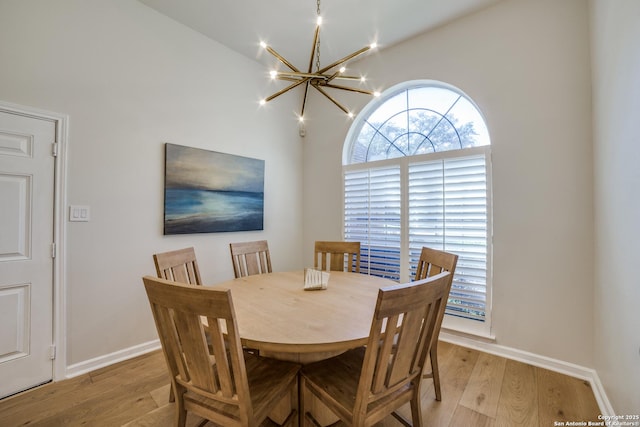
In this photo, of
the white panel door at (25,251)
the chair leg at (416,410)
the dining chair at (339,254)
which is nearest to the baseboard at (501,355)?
the white panel door at (25,251)

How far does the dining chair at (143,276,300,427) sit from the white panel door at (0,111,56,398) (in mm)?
1573

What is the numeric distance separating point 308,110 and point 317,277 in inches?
109

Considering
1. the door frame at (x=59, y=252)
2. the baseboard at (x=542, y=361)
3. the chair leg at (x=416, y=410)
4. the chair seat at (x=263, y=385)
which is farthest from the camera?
the door frame at (x=59, y=252)

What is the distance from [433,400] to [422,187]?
1824 mm

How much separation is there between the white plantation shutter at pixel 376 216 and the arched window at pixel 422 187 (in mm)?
11

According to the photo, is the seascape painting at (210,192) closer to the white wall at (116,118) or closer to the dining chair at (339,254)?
the white wall at (116,118)

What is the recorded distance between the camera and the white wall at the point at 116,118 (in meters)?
1.97

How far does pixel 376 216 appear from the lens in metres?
3.13

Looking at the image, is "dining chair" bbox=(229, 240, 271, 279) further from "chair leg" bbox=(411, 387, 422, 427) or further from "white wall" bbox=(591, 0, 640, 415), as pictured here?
"white wall" bbox=(591, 0, 640, 415)

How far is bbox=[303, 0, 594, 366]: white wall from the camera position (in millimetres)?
2047

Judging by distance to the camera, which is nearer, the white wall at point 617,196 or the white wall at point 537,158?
the white wall at point 617,196

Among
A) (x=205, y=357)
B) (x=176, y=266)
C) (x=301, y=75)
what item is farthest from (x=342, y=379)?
(x=301, y=75)

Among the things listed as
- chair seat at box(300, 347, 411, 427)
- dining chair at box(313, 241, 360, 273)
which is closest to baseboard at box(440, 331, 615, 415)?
dining chair at box(313, 241, 360, 273)

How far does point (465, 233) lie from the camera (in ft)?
8.25
